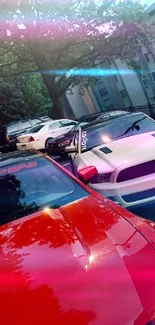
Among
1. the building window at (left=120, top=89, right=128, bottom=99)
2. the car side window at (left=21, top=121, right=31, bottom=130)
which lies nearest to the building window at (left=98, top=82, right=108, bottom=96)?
the building window at (left=120, top=89, right=128, bottom=99)

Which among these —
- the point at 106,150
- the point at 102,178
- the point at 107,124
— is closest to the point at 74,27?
the point at 107,124

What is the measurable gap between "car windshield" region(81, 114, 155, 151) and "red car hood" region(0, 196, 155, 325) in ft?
11.9

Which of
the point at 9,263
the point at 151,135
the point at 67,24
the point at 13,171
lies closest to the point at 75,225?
the point at 9,263

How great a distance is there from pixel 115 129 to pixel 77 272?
4726mm

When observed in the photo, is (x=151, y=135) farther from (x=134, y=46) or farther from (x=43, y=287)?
(x=134, y=46)

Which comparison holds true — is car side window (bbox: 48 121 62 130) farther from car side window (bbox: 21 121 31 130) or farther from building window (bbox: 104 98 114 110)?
building window (bbox: 104 98 114 110)

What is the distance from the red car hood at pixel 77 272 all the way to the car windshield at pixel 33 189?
0.39 meters

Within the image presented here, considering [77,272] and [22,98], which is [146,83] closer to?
[22,98]

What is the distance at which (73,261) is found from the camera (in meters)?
2.22

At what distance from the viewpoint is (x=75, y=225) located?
2721 millimetres

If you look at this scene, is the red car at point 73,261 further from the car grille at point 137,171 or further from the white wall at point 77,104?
the white wall at point 77,104

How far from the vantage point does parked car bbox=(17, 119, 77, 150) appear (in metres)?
16.5

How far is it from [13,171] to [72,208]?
43.8 inches

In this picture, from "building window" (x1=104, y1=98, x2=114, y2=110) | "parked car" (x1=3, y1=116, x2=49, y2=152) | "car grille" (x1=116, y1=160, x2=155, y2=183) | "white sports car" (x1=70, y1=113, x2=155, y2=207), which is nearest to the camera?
"white sports car" (x1=70, y1=113, x2=155, y2=207)
